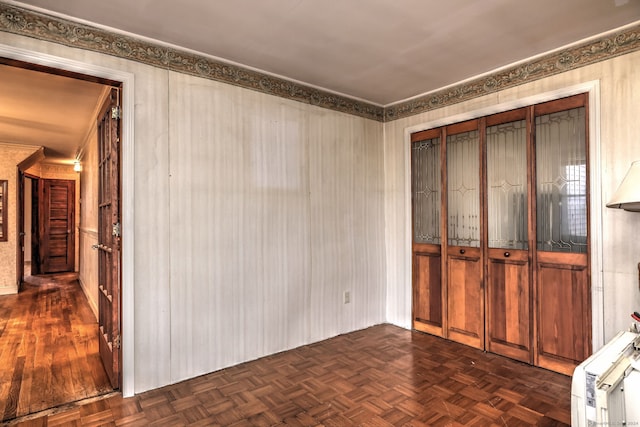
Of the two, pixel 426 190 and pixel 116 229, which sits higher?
pixel 426 190

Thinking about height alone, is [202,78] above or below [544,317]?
above

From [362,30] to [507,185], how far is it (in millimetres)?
1914

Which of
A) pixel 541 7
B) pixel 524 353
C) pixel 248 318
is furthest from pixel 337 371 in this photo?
pixel 541 7

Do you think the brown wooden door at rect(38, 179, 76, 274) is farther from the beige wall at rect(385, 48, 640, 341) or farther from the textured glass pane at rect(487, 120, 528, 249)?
the beige wall at rect(385, 48, 640, 341)

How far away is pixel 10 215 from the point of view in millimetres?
6047

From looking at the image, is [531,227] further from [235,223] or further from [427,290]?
[235,223]

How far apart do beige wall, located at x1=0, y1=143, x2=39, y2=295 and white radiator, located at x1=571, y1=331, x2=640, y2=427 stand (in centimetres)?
767

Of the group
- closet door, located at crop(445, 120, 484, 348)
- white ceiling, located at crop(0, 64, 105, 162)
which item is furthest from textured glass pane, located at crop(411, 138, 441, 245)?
white ceiling, located at crop(0, 64, 105, 162)

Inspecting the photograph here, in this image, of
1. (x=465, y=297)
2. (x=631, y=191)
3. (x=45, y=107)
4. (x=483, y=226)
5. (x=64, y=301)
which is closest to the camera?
(x=631, y=191)

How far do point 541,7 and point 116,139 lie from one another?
3040mm

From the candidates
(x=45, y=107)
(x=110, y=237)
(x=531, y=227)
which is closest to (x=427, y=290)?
(x=531, y=227)

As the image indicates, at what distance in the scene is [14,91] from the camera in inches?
142

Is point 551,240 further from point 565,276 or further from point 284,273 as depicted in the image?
Result: point 284,273

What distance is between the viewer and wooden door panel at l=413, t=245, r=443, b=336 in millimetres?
3842
